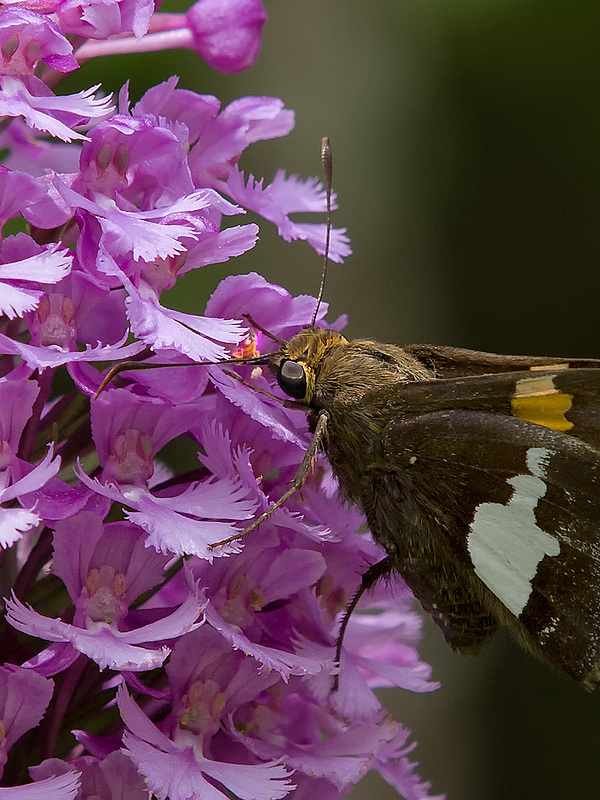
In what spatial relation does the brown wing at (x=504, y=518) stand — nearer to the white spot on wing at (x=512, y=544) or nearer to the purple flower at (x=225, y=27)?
the white spot on wing at (x=512, y=544)

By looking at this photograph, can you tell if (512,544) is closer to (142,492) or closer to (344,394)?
(344,394)

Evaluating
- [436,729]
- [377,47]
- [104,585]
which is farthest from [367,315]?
[104,585]

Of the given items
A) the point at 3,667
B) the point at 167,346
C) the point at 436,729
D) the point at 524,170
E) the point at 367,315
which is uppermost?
the point at 167,346

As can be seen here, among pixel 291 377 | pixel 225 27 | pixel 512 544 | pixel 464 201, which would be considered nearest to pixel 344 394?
pixel 291 377

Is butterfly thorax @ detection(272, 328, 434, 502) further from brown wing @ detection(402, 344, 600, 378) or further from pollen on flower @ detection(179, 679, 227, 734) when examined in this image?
pollen on flower @ detection(179, 679, 227, 734)

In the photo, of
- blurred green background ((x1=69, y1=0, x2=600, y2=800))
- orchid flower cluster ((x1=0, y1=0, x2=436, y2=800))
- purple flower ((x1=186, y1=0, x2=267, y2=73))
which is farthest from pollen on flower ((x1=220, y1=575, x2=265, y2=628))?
blurred green background ((x1=69, y1=0, x2=600, y2=800))

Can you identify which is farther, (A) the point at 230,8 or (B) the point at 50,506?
(A) the point at 230,8

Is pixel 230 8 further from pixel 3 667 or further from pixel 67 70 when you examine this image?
pixel 3 667
